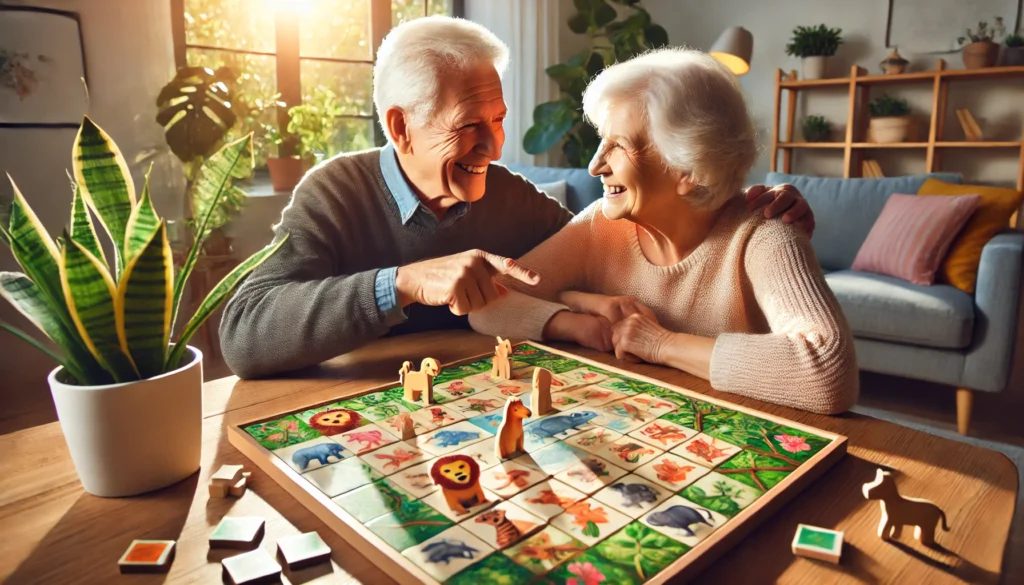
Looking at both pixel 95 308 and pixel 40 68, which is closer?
pixel 95 308

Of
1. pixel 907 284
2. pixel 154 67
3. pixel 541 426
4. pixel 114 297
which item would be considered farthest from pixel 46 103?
pixel 907 284

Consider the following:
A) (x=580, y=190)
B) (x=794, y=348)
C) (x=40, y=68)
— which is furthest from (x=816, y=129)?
(x=40, y=68)

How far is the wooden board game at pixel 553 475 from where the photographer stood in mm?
627

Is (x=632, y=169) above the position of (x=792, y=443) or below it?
above

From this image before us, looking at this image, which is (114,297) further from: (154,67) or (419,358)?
(154,67)

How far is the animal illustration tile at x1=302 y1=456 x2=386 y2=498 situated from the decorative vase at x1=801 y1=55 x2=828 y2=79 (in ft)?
15.7

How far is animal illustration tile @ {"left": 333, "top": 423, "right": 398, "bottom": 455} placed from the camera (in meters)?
0.84

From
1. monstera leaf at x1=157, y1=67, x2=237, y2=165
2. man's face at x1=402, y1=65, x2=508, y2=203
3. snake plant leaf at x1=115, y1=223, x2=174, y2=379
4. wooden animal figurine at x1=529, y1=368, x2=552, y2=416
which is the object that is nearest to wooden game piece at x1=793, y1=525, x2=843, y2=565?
wooden animal figurine at x1=529, y1=368, x2=552, y2=416

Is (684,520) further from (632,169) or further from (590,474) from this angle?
(632,169)

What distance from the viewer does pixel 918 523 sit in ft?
2.23

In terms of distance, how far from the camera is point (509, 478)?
30.2 inches

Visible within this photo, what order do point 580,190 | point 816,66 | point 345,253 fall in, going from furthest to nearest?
point 816,66 → point 580,190 → point 345,253

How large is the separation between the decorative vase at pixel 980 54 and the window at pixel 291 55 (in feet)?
11.3

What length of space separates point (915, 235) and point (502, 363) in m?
2.79
